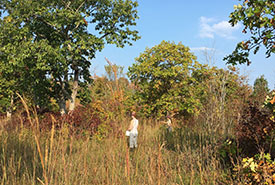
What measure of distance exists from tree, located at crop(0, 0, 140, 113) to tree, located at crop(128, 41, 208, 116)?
1.64 m

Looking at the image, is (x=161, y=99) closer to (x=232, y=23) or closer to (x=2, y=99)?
(x=232, y=23)

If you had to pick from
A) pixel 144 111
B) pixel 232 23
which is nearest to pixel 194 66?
pixel 144 111

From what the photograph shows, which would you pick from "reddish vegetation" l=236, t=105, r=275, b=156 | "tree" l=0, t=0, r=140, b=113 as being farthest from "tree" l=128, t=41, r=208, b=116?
"reddish vegetation" l=236, t=105, r=275, b=156

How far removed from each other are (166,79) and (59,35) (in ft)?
20.2

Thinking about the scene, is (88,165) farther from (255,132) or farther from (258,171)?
(255,132)

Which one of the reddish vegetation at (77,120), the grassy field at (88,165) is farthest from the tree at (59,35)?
the grassy field at (88,165)

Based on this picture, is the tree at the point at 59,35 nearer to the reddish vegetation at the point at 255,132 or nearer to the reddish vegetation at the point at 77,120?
the reddish vegetation at the point at 77,120

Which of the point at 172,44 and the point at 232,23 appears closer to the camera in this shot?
the point at 232,23

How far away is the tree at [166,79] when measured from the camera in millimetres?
12328

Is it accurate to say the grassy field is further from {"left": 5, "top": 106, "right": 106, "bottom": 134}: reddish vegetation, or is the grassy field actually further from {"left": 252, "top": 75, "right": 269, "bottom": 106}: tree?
{"left": 252, "top": 75, "right": 269, "bottom": 106}: tree

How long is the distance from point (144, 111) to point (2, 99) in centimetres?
1072

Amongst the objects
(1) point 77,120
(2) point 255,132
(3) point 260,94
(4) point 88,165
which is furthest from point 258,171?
(3) point 260,94

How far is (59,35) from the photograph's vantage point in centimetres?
1178

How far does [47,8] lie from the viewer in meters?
10.7
